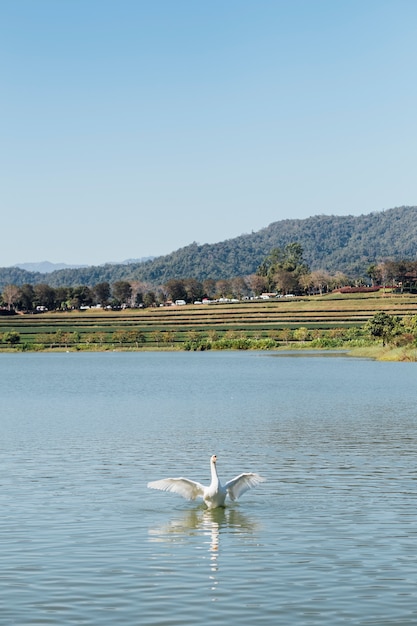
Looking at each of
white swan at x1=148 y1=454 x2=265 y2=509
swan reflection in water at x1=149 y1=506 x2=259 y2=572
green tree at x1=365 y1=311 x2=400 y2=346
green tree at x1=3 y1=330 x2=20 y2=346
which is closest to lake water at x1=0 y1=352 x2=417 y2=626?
swan reflection in water at x1=149 y1=506 x2=259 y2=572

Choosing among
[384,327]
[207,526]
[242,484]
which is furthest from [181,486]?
[384,327]

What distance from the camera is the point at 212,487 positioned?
75.0ft

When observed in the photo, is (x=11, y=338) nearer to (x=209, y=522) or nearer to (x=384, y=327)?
(x=384, y=327)

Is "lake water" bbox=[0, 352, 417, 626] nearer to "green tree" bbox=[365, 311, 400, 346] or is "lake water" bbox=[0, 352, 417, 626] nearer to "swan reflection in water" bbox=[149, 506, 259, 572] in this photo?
"swan reflection in water" bbox=[149, 506, 259, 572]

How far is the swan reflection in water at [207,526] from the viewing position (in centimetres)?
2084

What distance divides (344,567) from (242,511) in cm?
598

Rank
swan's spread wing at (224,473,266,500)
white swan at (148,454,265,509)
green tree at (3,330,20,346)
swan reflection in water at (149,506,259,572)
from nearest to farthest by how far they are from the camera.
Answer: swan reflection in water at (149,506,259,572)
white swan at (148,454,265,509)
swan's spread wing at (224,473,266,500)
green tree at (3,330,20,346)

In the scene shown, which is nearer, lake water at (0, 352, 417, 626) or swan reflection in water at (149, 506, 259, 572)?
lake water at (0, 352, 417, 626)

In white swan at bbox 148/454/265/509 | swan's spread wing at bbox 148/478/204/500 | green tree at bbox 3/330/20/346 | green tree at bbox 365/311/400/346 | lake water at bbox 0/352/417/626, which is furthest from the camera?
green tree at bbox 3/330/20/346

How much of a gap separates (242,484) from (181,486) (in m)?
1.41

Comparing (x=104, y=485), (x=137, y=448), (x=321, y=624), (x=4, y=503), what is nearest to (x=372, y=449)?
(x=137, y=448)

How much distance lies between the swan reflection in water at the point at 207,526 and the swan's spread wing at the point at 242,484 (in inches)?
20.2

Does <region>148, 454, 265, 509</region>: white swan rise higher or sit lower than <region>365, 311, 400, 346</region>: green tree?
lower

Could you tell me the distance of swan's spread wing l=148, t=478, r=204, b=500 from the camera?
2266 cm
